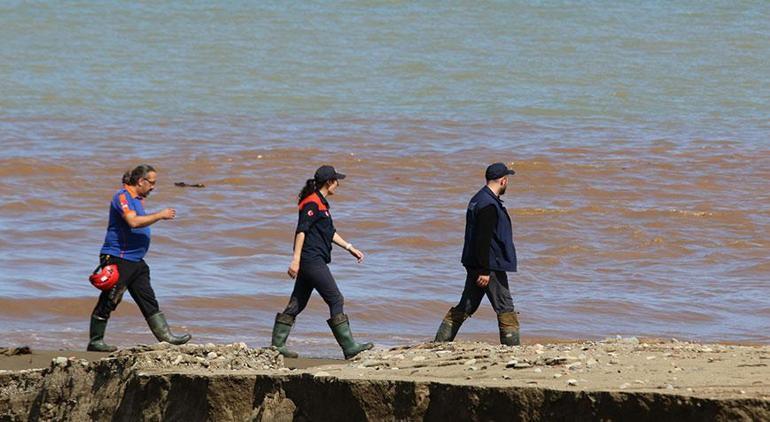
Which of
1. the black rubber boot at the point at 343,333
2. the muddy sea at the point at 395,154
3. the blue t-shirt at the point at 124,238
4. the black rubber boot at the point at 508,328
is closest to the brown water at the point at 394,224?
the muddy sea at the point at 395,154

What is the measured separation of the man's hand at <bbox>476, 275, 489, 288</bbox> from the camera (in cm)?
1028

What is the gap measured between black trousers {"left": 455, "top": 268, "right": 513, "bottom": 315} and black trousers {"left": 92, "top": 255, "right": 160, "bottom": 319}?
7.50 ft

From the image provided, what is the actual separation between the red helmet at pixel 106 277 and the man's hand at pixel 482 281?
2575 millimetres

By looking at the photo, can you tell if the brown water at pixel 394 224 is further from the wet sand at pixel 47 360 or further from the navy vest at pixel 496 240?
the navy vest at pixel 496 240

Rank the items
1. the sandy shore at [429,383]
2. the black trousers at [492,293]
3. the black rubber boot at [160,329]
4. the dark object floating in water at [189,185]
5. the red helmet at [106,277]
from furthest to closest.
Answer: the dark object floating in water at [189,185], the black rubber boot at [160,329], the red helmet at [106,277], the black trousers at [492,293], the sandy shore at [429,383]

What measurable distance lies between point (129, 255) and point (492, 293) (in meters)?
2.62

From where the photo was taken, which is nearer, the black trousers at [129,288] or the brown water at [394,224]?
the black trousers at [129,288]

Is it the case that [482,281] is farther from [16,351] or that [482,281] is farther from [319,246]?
[16,351]

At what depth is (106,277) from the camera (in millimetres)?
10789

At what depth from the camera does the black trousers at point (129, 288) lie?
10.9m

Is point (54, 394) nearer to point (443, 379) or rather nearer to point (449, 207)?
point (443, 379)

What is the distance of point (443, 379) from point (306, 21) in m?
37.5

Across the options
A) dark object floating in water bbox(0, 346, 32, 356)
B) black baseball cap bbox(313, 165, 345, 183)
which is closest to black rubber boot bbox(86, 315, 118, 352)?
dark object floating in water bbox(0, 346, 32, 356)

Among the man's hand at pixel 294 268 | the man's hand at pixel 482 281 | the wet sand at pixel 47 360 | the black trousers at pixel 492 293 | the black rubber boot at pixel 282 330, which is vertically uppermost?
the man's hand at pixel 294 268
